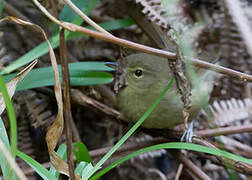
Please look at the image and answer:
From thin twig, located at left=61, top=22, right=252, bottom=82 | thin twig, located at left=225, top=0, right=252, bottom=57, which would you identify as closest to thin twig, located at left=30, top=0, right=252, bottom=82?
thin twig, located at left=61, top=22, right=252, bottom=82

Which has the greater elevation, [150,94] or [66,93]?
[66,93]

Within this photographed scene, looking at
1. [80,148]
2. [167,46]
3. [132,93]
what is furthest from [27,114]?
[167,46]

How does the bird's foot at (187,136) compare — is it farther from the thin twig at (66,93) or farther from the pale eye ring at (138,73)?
the thin twig at (66,93)

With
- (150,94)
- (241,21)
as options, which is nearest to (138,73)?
(150,94)

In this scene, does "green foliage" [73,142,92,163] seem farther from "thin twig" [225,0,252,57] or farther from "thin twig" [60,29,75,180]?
"thin twig" [225,0,252,57]

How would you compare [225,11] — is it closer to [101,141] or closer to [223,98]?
[223,98]

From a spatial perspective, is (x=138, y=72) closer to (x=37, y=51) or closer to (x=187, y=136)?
(x=187, y=136)

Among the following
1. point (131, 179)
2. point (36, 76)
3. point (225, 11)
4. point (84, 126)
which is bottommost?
point (131, 179)

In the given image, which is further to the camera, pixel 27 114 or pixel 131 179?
pixel 131 179
